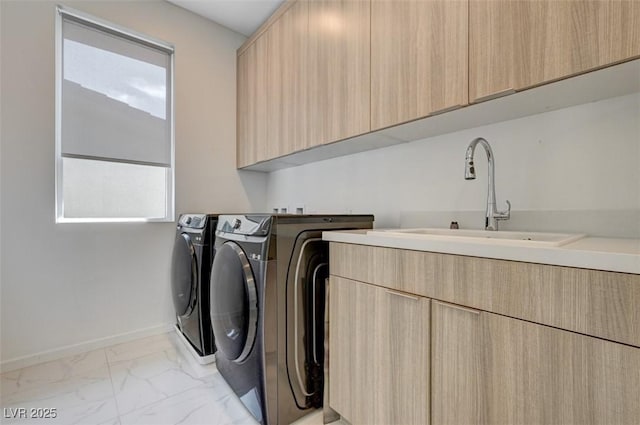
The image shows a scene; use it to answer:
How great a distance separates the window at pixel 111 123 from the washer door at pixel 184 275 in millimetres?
468

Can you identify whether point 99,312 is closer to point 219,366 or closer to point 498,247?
point 219,366

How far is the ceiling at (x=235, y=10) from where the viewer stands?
2223mm

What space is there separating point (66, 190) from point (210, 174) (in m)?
0.99

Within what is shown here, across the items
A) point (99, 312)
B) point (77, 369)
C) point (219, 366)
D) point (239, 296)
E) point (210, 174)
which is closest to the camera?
point (239, 296)

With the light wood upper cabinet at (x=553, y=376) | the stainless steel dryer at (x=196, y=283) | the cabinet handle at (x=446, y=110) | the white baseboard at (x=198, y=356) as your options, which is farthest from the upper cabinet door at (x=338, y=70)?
the white baseboard at (x=198, y=356)

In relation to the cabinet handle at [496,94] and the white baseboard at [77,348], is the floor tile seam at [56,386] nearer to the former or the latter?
the white baseboard at [77,348]

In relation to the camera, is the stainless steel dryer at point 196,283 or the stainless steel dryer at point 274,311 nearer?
the stainless steel dryer at point 274,311

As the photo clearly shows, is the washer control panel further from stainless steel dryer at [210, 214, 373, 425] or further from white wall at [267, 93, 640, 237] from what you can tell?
white wall at [267, 93, 640, 237]

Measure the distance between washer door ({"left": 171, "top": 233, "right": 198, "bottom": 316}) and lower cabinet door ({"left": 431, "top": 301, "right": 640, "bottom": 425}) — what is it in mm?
1479

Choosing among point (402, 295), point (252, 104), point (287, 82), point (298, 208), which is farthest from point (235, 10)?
point (402, 295)

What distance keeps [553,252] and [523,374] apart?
0.32 m

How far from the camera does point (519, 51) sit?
3.15ft

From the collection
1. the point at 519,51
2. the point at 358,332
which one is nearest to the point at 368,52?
the point at 519,51

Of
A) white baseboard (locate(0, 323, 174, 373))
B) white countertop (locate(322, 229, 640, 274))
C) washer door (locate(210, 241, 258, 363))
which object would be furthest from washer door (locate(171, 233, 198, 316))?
white countertop (locate(322, 229, 640, 274))
